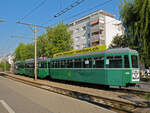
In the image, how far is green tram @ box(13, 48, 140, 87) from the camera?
32.4 feet

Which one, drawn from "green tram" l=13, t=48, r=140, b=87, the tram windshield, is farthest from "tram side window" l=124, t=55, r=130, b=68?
the tram windshield

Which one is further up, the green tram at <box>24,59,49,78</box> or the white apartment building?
the white apartment building

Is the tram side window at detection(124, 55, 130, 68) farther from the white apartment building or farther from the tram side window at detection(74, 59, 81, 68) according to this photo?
the white apartment building

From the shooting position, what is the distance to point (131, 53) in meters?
10.1

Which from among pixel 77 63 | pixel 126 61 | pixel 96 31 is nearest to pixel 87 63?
pixel 77 63

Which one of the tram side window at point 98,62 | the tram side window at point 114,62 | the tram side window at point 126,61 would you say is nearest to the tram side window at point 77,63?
the tram side window at point 98,62

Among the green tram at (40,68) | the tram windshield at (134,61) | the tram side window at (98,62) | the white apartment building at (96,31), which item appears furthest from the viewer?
the white apartment building at (96,31)

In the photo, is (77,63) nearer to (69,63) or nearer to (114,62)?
(69,63)

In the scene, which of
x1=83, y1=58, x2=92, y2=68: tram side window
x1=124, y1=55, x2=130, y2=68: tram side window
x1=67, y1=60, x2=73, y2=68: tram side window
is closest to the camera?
x1=124, y1=55, x2=130, y2=68: tram side window

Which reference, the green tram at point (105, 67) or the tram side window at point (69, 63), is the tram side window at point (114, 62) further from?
the tram side window at point (69, 63)

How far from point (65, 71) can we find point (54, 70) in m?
2.60

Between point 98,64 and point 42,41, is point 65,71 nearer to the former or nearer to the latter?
point 98,64

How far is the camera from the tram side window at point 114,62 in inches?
398

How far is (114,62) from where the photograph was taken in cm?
1034
